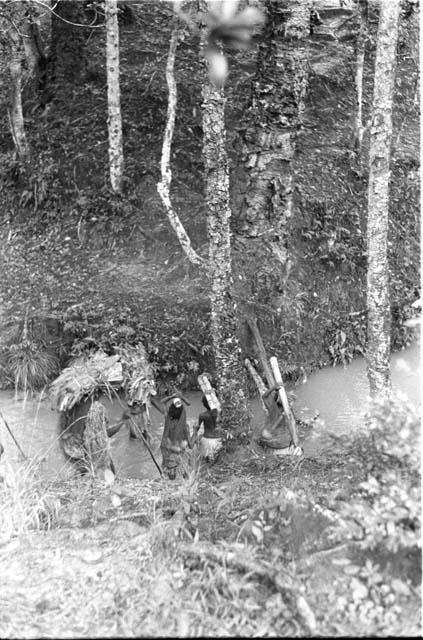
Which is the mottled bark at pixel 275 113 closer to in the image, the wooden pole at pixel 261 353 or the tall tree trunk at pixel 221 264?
the wooden pole at pixel 261 353

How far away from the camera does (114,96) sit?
8258mm

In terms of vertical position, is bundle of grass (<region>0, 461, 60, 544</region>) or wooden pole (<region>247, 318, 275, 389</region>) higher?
wooden pole (<region>247, 318, 275, 389</region>)

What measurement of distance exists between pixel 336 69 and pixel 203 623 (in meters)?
10.7

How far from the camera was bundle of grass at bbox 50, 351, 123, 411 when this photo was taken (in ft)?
18.7

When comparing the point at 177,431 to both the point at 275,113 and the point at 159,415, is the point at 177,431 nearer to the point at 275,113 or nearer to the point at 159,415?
the point at 159,415

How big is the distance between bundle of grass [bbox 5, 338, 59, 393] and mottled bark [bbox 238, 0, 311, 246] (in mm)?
3140

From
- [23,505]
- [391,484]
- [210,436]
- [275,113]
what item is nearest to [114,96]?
[275,113]

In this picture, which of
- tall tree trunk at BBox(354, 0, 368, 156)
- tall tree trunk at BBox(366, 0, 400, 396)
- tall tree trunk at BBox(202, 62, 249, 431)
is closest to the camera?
tall tree trunk at BBox(366, 0, 400, 396)

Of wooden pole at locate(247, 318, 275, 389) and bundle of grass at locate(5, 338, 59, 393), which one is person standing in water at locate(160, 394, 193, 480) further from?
bundle of grass at locate(5, 338, 59, 393)

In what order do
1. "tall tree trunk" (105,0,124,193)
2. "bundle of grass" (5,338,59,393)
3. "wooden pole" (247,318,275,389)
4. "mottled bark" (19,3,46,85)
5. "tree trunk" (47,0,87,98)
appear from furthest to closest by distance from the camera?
"tree trunk" (47,0,87,98) → "mottled bark" (19,3,46,85) → "tall tree trunk" (105,0,124,193) → "bundle of grass" (5,338,59,393) → "wooden pole" (247,318,275,389)

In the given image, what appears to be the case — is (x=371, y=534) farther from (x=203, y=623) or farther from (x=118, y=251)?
(x=118, y=251)

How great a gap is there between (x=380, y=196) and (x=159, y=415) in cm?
376

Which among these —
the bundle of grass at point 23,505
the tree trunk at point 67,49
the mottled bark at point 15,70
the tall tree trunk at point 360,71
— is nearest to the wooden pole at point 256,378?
the bundle of grass at point 23,505

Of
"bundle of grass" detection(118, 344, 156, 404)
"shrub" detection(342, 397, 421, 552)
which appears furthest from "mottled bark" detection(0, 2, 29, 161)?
"shrub" detection(342, 397, 421, 552)
